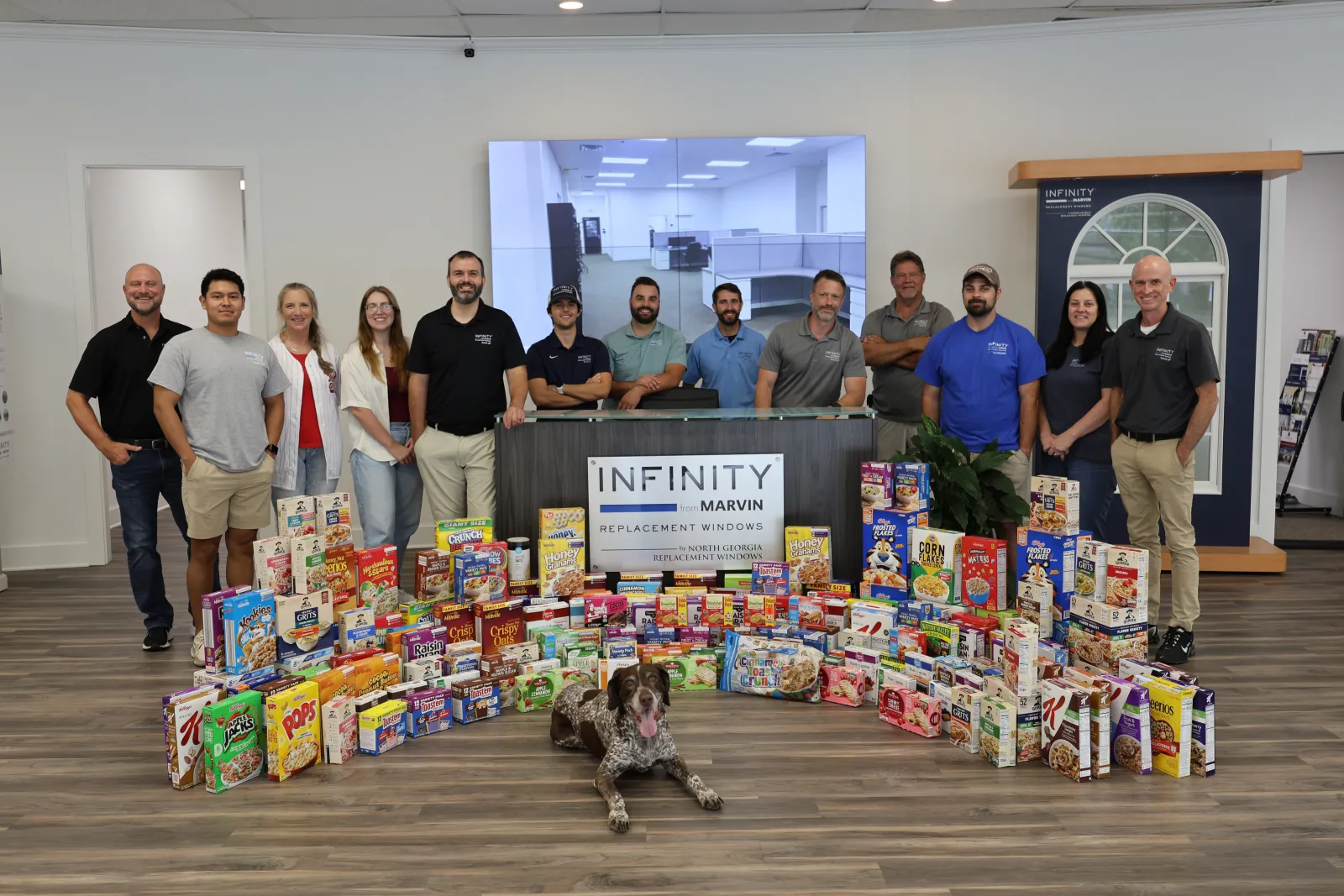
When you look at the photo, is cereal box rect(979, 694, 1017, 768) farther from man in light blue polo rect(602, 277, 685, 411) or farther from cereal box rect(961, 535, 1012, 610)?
man in light blue polo rect(602, 277, 685, 411)

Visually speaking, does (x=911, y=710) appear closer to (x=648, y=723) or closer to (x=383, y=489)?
(x=648, y=723)

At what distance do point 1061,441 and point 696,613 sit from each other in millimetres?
2015

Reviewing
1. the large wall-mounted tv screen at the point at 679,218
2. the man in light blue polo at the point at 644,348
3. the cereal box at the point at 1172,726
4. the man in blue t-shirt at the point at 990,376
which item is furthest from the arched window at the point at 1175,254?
the cereal box at the point at 1172,726

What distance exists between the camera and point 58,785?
3301mm

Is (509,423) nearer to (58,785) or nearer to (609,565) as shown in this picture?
(609,565)

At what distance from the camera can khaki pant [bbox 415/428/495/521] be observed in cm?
486

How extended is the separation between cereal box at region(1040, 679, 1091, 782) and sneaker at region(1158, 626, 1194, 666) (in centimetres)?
139

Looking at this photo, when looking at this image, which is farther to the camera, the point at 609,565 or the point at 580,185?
the point at 580,185

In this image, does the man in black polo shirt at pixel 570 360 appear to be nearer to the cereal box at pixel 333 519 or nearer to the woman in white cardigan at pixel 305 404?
the woman in white cardigan at pixel 305 404

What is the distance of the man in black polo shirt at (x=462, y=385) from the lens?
4.81 metres

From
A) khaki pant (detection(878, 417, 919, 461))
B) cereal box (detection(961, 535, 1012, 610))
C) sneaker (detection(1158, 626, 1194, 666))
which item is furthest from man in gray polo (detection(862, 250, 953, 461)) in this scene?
sneaker (detection(1158, 626, 1194, 666))

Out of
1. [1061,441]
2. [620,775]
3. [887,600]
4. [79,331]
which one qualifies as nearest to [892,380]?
[1061,441]

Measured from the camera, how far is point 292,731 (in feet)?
11.0

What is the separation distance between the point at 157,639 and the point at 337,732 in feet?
6.14
